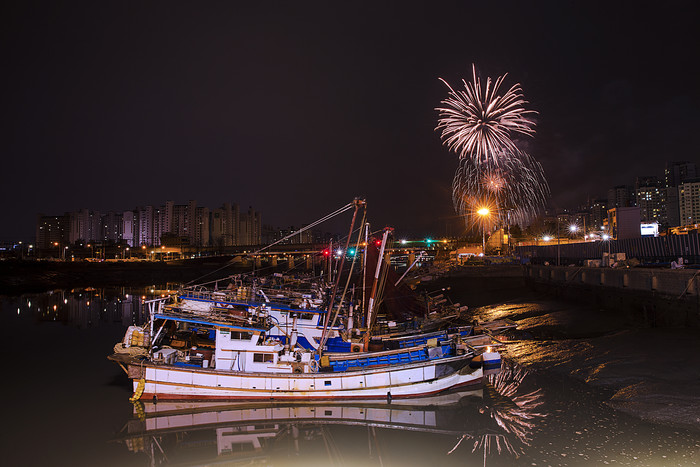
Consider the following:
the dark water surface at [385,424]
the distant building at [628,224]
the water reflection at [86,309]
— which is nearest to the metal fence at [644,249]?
the distant building at [628,224]

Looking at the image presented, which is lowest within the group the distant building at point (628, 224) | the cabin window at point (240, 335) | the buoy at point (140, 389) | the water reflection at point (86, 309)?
the water reflection at point (86, 309)

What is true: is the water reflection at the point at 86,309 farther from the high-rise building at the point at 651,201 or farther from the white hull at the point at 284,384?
the high-rise building at the point at 651,201

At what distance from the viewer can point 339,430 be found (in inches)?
603

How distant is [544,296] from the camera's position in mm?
45812

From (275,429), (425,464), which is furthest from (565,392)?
(275,429)

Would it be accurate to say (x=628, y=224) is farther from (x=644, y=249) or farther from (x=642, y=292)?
(x=642, y=292)

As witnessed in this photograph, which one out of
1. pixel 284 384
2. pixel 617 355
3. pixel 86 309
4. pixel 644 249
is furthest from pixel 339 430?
pixel 86 309

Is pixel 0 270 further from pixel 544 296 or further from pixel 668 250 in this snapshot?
pixel 668 250

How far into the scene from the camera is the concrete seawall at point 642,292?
26906 millimetres

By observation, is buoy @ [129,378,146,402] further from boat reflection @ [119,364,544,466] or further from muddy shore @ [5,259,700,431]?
muddy shore @ [5,259,700,431]

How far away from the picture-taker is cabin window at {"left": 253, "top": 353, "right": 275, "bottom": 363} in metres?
18.6

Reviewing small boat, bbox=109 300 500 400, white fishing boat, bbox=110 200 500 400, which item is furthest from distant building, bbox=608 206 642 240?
small boat, bbox=109 300 500 400

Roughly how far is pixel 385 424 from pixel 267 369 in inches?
223

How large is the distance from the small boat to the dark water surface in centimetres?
57
